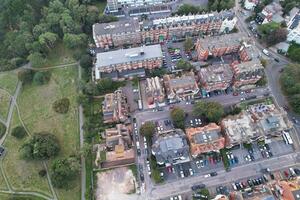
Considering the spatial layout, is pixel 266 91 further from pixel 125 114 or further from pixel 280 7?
pixel 125 114

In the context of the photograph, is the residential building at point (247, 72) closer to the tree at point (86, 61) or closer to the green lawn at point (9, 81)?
the tree at point (86, 61)

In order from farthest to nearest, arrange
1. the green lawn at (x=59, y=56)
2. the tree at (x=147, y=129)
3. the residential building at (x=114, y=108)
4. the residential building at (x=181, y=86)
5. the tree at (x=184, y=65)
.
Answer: the green lawn at (x=59, y=56), the tree at (x=184, y=65), the residential building at (x=181, y=86), the residential building at (x=114, y=108), the tree at (x=147, y=129)

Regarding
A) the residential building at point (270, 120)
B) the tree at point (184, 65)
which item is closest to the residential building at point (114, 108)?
the tree at point (184, 65)

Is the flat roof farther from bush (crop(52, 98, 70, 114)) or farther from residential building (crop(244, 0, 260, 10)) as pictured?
residential building (crop(244, 0, 260, 10))

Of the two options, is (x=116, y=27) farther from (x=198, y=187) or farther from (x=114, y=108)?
(x=198, y=187)

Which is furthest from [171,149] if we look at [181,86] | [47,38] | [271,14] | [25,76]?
[271,14]

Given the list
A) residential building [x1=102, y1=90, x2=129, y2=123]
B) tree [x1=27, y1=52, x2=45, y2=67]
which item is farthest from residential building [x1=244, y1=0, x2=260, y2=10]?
tree [x1=27, y1=52, x2=45, y2=67]

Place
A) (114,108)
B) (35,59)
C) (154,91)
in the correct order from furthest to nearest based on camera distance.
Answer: (35,59)
(154,91)
(114,108)
